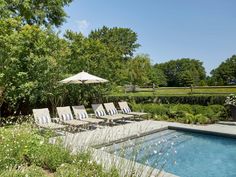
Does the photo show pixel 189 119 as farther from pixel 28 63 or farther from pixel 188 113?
pixel 28 63

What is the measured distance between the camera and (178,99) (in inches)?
569

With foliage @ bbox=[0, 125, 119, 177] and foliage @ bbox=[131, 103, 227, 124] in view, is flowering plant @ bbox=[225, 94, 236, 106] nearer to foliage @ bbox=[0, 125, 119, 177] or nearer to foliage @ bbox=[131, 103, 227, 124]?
foliage @ bbox=[131, 103, 227, 124]

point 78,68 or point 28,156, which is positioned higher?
point 78,68

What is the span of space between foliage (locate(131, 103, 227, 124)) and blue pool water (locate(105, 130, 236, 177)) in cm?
158

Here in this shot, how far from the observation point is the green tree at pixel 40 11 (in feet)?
58.2

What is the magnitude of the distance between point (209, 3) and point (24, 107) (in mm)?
12637

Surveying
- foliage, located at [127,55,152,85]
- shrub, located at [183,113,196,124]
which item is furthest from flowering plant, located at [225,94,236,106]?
foliage, located at [127,55,152,85]

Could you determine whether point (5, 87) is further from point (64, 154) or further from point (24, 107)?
point (64, 154)

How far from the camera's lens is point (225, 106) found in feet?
40.9

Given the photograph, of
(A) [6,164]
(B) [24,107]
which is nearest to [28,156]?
(A) [6,164]

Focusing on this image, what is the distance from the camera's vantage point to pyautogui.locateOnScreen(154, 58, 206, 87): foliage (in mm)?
72662

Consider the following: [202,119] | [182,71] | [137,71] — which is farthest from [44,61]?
[182,71]

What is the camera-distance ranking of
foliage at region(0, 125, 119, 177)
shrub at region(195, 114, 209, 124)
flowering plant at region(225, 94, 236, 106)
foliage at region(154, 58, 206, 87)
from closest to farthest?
1. foliage at region(0, 125, 119, 177)
2. shrub at region(195, 114, 209, 124)
3. flowering plant at region(225, 94, 236, 106)
4. foliage at region(154, 58, 206, 87)

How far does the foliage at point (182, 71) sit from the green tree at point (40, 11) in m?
55.5
